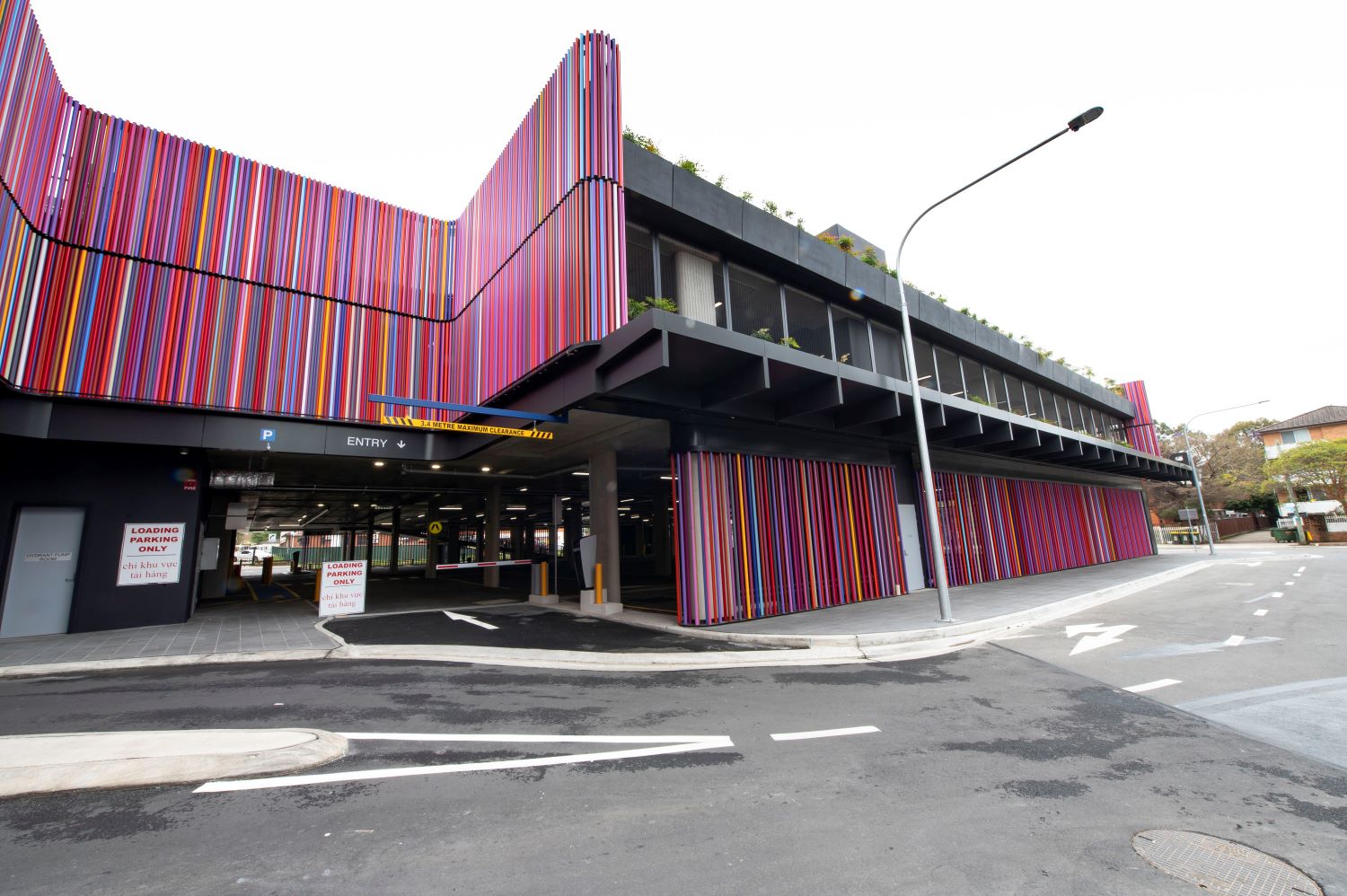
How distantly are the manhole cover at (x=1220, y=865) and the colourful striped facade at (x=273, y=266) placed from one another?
9026 mm

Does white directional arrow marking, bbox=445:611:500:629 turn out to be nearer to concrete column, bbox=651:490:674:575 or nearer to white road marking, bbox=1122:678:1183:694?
white road marking, bbox=1122:678:1183:694

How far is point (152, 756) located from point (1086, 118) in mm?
13700

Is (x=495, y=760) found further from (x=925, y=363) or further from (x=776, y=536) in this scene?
(x=925, y=363)

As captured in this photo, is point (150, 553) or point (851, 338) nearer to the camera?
point (150, 553)

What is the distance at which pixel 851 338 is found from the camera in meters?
15.5

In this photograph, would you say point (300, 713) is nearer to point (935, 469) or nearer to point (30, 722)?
point (30, 722)

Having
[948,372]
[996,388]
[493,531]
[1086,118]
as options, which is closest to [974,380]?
[996,388]

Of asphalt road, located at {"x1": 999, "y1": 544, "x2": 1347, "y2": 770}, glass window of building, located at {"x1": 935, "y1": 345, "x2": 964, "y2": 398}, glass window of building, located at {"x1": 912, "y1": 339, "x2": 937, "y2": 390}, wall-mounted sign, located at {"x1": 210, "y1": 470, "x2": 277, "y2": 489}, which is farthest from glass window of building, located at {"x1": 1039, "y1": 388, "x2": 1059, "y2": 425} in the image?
wall-mounted sign, located at {"x1": 210, "y1": 470, "x2": 277, "y2": 489}

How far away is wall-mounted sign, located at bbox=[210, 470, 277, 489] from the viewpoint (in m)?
13.8

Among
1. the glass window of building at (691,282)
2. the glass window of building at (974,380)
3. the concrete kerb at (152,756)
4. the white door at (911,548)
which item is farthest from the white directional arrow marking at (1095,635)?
the glass window of building at (974,380)

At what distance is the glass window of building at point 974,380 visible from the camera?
65.1 feet

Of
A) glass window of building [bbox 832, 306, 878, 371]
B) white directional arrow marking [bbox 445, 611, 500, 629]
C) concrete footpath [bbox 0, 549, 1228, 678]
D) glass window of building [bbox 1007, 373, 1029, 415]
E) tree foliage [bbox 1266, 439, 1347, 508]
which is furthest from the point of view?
tree foliage [bbox 1266, 439, 1347, 508]

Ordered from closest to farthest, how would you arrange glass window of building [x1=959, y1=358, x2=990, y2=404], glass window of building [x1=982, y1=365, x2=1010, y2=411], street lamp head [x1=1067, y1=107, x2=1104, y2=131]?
street lamp head [x1=1067, y1=107, x2=1104, y2=131] → glass window of building [x1=959, y1=358, x2=990, y2=404] → glass window of building [x1=982, y1=365, x2=1010, y2=411]

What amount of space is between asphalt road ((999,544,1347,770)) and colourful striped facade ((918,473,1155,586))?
4383 millimetres
